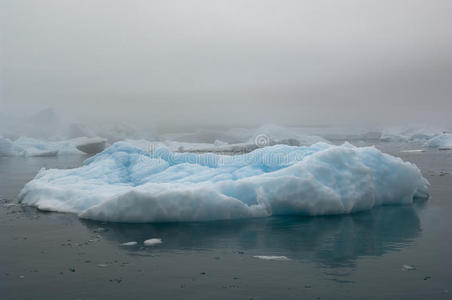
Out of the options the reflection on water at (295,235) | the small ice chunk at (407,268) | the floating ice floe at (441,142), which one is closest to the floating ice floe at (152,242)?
the reflection on water at (295,235)

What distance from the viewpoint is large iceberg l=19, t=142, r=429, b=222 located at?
975 centimetres

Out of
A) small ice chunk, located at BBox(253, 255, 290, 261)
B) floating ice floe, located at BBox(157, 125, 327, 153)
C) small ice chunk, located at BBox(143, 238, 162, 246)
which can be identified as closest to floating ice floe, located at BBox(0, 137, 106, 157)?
floating ice floe, located at BBox(157, 125, 327, 153)

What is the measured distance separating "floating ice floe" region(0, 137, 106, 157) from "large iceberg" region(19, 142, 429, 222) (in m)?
26.3

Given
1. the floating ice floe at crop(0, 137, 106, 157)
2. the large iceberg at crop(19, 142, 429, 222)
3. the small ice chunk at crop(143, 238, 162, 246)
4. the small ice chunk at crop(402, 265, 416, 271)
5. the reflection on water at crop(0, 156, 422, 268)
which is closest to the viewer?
the small ice chunk at crop(402, 265, 416, 271)

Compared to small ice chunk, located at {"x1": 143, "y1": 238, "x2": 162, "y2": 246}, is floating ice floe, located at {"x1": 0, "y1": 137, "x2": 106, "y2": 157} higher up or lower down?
higher up

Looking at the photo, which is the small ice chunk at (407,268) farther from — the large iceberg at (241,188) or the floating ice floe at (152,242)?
the floating ice floe at (152,242)

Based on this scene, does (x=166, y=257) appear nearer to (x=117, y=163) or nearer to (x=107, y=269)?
(x=107, y=269)

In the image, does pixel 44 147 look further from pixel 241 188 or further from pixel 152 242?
pixel 152 242

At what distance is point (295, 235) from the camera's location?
8.56 m

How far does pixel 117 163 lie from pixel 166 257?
31.3 ft

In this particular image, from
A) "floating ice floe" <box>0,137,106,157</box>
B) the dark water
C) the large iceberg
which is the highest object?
"floating ice floe" <box>0,137,106,157</box>

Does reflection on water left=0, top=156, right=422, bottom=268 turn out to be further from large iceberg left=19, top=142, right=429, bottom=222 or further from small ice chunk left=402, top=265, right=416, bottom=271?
small ice chunk left=402, top=265, right=416, bottom=271

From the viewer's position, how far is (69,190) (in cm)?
1188

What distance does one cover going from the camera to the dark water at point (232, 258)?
569 cm
